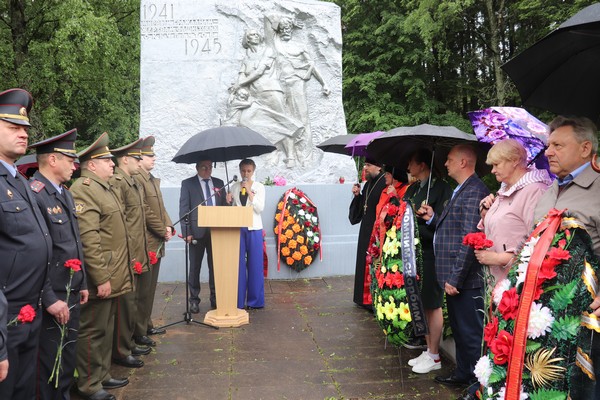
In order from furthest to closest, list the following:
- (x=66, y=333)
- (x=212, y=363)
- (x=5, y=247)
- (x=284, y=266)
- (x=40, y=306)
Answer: (x=284, y=266), (x=212, y=363), (x=66, y=333), (x=40, y=306), (x=5, y=247)

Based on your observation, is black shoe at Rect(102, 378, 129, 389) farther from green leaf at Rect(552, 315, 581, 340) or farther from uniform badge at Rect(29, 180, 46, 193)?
green leaf at Rect(552, 315, 581, 340)

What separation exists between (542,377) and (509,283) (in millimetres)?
457

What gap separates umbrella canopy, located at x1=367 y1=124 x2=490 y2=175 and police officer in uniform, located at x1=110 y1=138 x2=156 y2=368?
2.09 m

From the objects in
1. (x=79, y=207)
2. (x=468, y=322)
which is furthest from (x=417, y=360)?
(x=79, y=207)

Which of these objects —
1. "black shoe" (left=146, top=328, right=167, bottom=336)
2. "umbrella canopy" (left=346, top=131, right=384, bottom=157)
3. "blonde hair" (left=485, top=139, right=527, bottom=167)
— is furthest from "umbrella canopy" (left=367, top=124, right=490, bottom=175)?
"black shoe" (left=146, top=328, right=167, bottom=336)

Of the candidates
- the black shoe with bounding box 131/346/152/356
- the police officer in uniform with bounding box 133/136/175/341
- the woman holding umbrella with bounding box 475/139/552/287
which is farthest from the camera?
the police officer in uniform with bounding box 133/136/175/341

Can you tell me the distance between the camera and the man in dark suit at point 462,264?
3.61 metres

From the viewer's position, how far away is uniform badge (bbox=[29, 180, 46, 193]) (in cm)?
321

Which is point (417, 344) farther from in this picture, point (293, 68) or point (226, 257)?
point (293, 68)

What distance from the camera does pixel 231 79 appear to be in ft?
27.9

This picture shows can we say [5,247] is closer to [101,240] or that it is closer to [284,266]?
[101,240]

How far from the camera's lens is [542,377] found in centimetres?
228

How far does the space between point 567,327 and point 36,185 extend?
118 inches

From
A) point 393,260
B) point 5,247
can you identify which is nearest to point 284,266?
point 393,260
